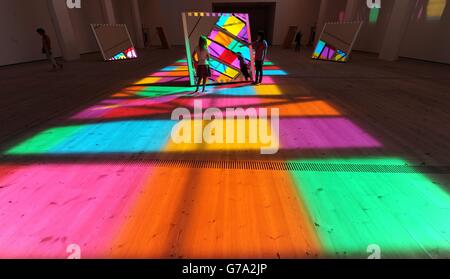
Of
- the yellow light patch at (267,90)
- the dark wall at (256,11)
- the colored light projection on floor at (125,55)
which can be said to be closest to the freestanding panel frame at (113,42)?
the colored light projection on floor at (125,55)

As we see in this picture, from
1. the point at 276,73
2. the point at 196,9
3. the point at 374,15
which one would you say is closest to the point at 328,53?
the point at 276,73

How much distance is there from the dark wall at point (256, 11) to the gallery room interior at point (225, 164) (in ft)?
70.8

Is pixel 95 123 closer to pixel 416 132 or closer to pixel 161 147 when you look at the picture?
pixel 161 147

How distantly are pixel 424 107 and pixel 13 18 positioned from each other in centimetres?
1783

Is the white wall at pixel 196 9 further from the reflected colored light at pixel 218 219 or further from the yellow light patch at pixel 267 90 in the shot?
the reflected colored light at pixel 218 219

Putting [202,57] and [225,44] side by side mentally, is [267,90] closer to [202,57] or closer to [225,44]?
[225,44]

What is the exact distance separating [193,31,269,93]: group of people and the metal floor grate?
3.85 m

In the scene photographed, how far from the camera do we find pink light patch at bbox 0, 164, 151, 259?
2094 millimetres

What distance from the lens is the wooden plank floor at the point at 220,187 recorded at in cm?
211

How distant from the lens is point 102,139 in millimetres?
4086

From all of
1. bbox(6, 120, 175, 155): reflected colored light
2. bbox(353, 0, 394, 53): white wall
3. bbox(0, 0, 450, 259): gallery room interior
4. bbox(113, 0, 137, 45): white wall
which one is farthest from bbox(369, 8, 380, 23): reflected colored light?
bbox(113, 0, 137, 45): white wall

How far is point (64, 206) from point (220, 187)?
5.33 feet

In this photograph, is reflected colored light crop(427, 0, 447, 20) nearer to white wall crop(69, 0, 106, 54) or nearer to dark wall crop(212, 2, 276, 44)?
dark wall crop(212, 2, 276, 44)
